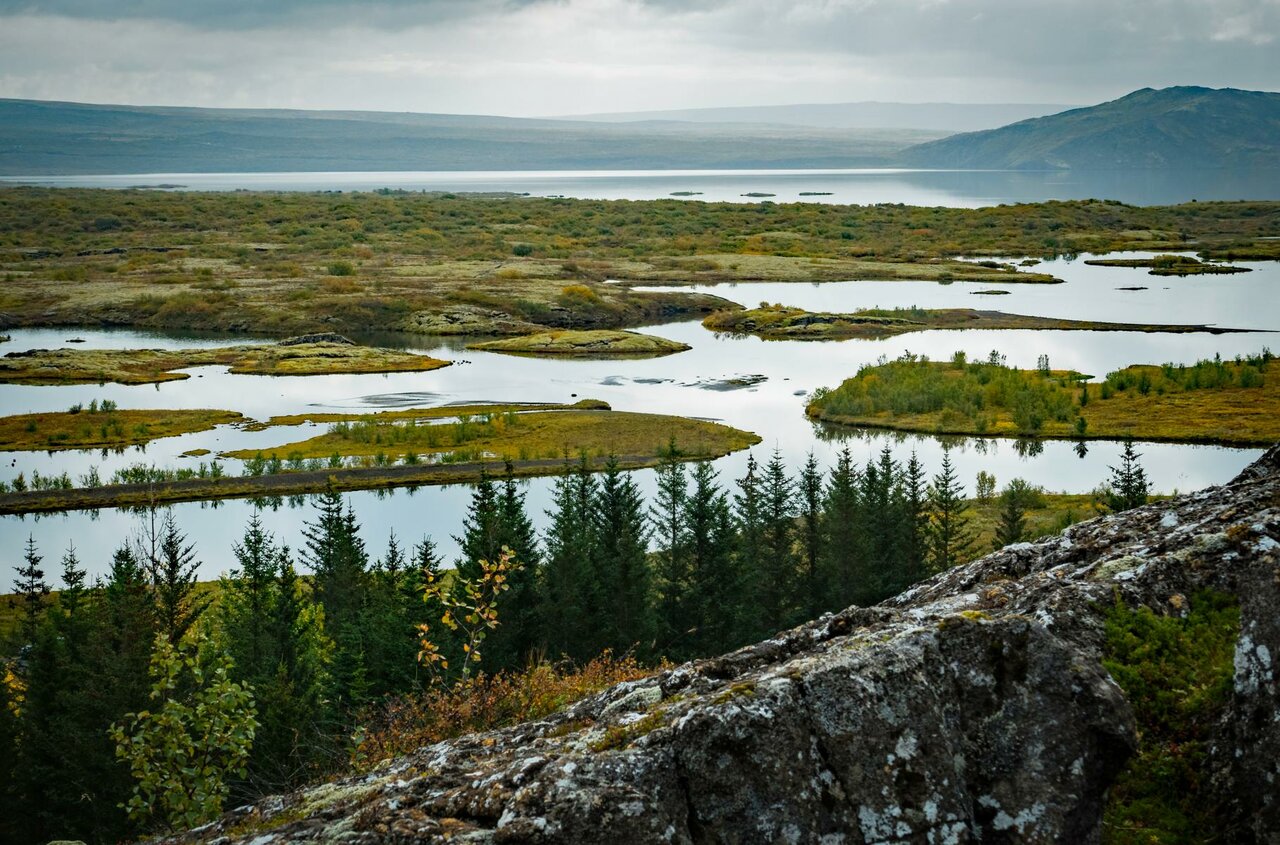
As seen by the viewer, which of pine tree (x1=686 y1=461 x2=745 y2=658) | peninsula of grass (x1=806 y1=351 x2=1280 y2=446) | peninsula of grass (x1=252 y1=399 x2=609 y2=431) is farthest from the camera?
peninsula of grass (x1=252 y1=399 x2=609 y2=431)

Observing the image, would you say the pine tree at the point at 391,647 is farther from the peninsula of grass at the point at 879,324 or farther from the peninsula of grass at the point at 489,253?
the peninsula of grass at the point at 489,253

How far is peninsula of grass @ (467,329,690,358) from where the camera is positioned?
90375 millimetres

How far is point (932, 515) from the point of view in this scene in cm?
3722

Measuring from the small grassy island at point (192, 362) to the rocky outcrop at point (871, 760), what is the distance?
7740cm

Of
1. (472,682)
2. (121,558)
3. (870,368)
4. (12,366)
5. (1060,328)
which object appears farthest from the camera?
(1060,328)

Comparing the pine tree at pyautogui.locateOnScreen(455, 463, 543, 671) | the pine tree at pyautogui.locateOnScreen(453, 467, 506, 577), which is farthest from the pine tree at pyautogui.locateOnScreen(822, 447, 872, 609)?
the pine tree at pyautogui.locateOnScreen(453, 467, 506, 577)

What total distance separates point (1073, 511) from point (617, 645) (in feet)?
63.1

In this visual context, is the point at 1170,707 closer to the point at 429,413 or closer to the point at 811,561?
the point at 811,561

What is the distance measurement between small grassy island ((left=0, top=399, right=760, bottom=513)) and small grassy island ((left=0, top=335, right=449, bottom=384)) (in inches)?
691

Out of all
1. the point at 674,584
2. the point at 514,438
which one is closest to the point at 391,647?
the point at 674,584

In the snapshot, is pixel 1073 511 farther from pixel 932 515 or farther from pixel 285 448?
pixel 285 448

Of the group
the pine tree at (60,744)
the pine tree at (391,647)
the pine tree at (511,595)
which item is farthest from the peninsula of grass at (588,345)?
the pine tree at (60,744)

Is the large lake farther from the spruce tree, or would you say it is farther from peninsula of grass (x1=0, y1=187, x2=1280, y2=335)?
the spruce tree

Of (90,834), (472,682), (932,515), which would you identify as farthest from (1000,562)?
(932,515)
